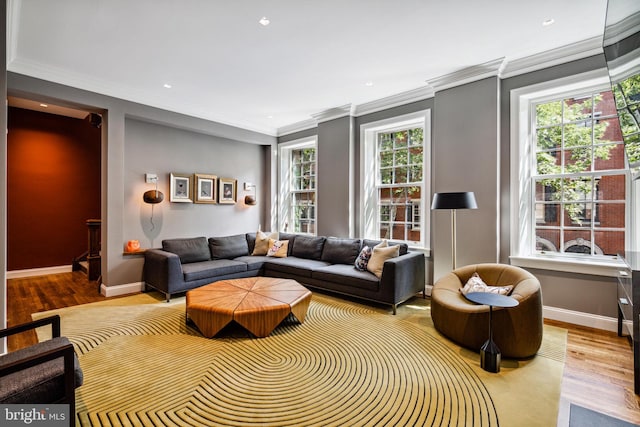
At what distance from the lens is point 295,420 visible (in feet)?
5.92

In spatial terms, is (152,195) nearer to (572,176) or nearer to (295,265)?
A: (295,265)

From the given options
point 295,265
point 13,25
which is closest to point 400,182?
point 295,265

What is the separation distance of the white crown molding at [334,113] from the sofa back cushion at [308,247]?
212 centimetres

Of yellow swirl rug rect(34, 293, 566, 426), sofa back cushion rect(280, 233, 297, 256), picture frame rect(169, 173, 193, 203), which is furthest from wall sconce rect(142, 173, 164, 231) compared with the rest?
sofa back cushion rect(280, 233, 297, 256)

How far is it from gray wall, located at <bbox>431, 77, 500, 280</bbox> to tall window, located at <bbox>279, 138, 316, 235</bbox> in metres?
2.69

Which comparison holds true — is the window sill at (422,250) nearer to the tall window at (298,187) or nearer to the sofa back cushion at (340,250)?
the sofa back cushion at (340,250)

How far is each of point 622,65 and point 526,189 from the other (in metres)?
1.90

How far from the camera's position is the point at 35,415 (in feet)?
4.85

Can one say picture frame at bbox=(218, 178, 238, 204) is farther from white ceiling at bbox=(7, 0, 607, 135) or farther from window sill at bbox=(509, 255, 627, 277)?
window sill at bbox=(509, 255, 627, 277)

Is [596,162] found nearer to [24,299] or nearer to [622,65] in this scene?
[622,65]

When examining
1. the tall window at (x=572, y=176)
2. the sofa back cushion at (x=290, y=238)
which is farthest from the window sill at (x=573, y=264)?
the sofa back cushion at (x=290, y=238)

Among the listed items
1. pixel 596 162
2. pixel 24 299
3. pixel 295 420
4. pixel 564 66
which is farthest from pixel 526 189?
pixel 24 299

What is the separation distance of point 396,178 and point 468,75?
1.71m

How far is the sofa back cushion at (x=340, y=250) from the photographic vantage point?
185 inches
